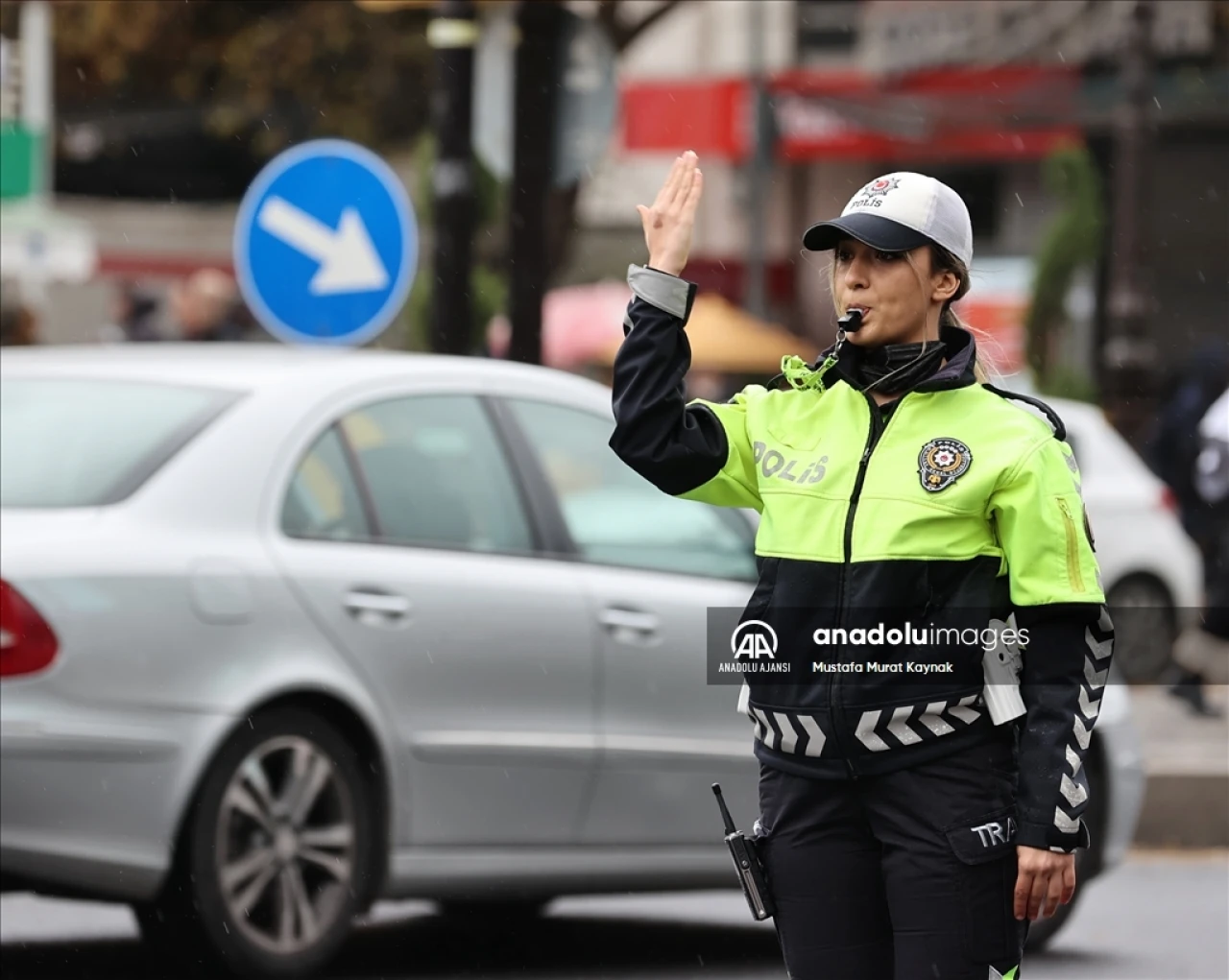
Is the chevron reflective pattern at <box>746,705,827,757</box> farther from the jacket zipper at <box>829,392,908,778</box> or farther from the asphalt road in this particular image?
the asphalt road

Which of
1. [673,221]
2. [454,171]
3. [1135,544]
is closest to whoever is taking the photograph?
[673,221]

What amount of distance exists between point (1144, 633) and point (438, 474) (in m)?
8.60

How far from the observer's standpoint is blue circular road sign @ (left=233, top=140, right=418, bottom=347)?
11.0 metres

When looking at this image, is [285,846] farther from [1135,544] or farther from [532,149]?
[1135,544]

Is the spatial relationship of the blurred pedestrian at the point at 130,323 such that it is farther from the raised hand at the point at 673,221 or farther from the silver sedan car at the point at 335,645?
the raised hand at the point at 673,221

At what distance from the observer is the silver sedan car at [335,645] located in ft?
20.2

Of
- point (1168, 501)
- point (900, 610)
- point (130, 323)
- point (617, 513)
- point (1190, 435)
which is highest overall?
Answer: point (900, 610)

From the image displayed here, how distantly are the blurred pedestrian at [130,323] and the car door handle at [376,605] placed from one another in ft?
34.6

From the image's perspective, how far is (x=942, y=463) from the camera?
3879 mm

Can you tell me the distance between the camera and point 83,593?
20.1 feet

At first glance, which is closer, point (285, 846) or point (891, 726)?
point (891, 726)

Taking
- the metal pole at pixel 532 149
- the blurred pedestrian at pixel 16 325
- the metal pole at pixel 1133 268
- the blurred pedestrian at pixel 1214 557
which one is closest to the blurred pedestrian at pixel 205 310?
the blurred pedestrian at pixel 16 325

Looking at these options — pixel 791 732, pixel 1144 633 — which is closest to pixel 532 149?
pixel 1144 633

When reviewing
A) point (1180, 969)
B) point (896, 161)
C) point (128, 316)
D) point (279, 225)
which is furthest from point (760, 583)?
point (896, 161)
